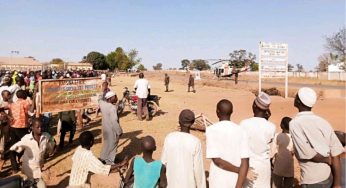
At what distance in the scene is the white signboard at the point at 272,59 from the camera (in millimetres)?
18531

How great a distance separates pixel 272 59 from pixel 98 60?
77.6m

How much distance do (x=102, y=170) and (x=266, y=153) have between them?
192cm

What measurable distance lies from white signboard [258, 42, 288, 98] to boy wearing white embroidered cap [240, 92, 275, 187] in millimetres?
15194

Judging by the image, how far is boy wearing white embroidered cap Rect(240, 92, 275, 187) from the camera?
12.1 ft

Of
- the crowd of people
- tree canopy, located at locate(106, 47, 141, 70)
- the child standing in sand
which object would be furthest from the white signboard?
tree canopy, located at locate(106, 47, 141, 70)

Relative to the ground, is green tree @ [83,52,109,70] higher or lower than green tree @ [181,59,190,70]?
lower

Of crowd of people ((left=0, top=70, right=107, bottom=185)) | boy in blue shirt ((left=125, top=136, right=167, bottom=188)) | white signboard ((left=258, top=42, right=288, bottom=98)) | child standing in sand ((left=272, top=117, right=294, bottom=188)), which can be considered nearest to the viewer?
boy in blue shirt ((left=125, top=136, right=167, bottom=188))

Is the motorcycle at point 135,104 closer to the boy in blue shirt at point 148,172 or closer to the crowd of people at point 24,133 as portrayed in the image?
the crowd of people at point 24,133

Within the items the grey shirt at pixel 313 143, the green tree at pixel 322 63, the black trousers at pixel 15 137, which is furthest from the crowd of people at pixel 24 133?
the green tree at pixel 322 63

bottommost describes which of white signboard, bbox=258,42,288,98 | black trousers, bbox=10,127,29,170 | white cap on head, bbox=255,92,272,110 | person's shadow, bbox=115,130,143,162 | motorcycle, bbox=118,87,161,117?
person's shadow, bbox=115,130,143,162

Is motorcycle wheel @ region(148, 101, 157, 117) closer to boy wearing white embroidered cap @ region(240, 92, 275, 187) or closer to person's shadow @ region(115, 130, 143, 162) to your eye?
person's shadow @ region(115, 130, 143, 162)

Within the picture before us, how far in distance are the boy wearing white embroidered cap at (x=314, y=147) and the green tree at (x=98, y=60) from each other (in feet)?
297

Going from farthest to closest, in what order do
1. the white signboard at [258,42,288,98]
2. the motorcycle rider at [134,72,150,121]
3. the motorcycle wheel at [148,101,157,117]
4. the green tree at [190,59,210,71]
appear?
the green tree at [190,59,210,71] → the white signboard at [258,42,288,98] → the motorcycle wheel at [148,101,157,117] → the motorcycle rider at [134,72,150,121]

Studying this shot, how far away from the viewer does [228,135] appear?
3.31 metres
